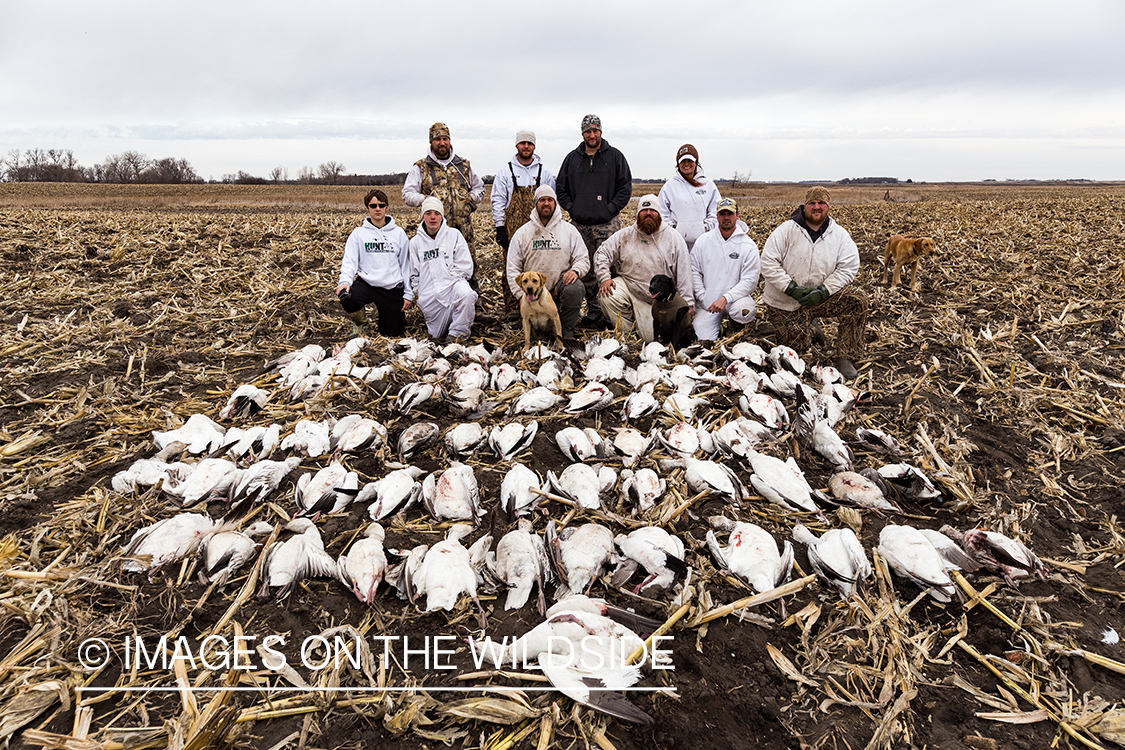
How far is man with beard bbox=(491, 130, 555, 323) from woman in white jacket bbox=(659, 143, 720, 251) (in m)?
1.45

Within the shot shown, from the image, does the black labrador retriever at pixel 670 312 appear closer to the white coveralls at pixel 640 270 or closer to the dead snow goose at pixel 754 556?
the white coveralls at pixel 640 270

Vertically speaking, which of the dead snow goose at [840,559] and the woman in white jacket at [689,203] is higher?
the woman in white jacket at [689,203]

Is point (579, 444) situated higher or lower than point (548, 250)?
lower

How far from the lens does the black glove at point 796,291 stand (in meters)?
5.42

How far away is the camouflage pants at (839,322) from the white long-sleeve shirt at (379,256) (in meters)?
4.02

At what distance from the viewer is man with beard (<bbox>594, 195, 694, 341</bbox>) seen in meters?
6.01

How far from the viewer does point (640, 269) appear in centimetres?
605

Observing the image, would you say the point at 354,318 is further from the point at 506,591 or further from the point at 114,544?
the point at 506,591

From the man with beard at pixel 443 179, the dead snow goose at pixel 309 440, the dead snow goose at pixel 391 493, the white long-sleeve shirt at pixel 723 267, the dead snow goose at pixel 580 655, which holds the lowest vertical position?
the dead snow goose at pixel 580 655

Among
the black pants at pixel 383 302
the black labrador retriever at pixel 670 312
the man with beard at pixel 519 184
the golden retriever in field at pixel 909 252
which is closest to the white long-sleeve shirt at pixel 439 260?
the black pants at pixel 383 302

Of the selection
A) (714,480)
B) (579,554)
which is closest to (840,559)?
(714,480)

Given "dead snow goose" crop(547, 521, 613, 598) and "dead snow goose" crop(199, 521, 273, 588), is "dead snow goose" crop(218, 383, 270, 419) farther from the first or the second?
"dead snow goose" crop(547, 521, 613, 598)

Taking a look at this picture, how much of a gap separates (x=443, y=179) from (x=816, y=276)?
424 cm

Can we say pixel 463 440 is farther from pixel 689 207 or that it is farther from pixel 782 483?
pixel 689 207
